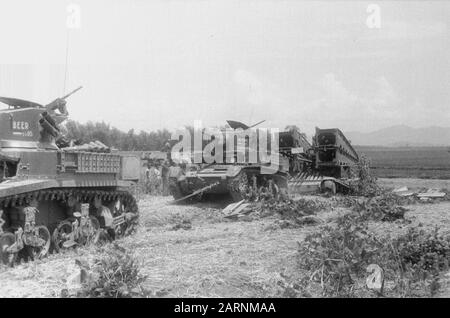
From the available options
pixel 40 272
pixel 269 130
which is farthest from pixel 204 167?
pixel 40 272

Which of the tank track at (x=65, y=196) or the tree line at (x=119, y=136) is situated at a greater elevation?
the tree line at (x=119, y=136)

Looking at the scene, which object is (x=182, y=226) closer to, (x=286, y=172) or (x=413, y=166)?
(x=286, y=172)

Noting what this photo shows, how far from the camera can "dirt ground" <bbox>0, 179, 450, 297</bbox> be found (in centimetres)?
545

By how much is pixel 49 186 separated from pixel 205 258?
8.11 ft

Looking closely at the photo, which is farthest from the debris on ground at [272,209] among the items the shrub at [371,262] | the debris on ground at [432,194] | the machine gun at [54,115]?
the machine gun at [54,115]

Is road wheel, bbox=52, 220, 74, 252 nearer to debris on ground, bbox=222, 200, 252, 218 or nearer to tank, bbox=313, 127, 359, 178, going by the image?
debris on ground, bbox=222, 200, 252, 218

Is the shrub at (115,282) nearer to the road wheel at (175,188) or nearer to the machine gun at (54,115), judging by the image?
the machine gun at (54,115)

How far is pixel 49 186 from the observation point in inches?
296

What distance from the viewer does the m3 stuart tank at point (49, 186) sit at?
Result: 7.22 meters

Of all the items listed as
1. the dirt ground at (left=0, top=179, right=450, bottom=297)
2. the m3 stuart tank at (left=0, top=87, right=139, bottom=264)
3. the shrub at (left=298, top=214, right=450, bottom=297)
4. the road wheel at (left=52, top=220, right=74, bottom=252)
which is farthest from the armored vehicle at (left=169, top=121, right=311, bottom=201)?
the shrub at (left=298, top=214, right=450, bottom=297)

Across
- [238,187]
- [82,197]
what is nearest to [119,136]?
[238,187]

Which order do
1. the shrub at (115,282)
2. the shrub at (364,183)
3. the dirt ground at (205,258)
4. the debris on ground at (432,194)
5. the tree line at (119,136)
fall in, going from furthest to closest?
the tree line at (119,136) → the shrub at (364,183) → the debris on ground at (432,194) → the dirt ground at (205,258) → the shrub at (115,282)

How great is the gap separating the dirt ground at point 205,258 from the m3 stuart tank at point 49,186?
1.28ft
